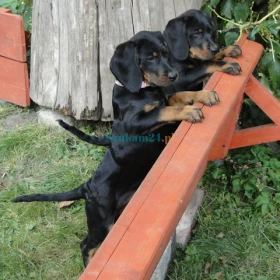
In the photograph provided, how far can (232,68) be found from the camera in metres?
2.76

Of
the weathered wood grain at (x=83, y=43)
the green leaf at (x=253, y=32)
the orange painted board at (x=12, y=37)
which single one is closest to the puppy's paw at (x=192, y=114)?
the green leaf at (x=253, y=32)

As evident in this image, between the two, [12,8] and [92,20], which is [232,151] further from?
[12,8]

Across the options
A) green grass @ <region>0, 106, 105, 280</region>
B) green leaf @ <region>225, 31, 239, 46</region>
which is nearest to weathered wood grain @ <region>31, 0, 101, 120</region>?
green grass @ <region>0, 106, 105, 280</region>

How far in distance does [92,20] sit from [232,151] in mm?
1480

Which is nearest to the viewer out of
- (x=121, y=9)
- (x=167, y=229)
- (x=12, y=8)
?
(x=167, y=229)

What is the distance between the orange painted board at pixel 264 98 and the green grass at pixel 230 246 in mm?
753

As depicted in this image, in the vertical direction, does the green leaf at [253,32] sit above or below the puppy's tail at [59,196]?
above

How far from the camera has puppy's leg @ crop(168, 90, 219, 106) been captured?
246 centimetres

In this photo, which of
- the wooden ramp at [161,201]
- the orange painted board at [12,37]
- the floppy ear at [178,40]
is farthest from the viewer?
the orange painted board at [12,37]

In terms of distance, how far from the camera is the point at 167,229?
1650mm

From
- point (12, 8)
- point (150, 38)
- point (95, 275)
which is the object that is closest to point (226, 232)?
point (150, 38)

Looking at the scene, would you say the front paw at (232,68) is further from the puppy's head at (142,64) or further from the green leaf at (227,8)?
the green leaf at (227,8)

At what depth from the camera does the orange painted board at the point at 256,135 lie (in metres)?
3.17

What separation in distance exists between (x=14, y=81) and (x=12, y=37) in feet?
1.34
